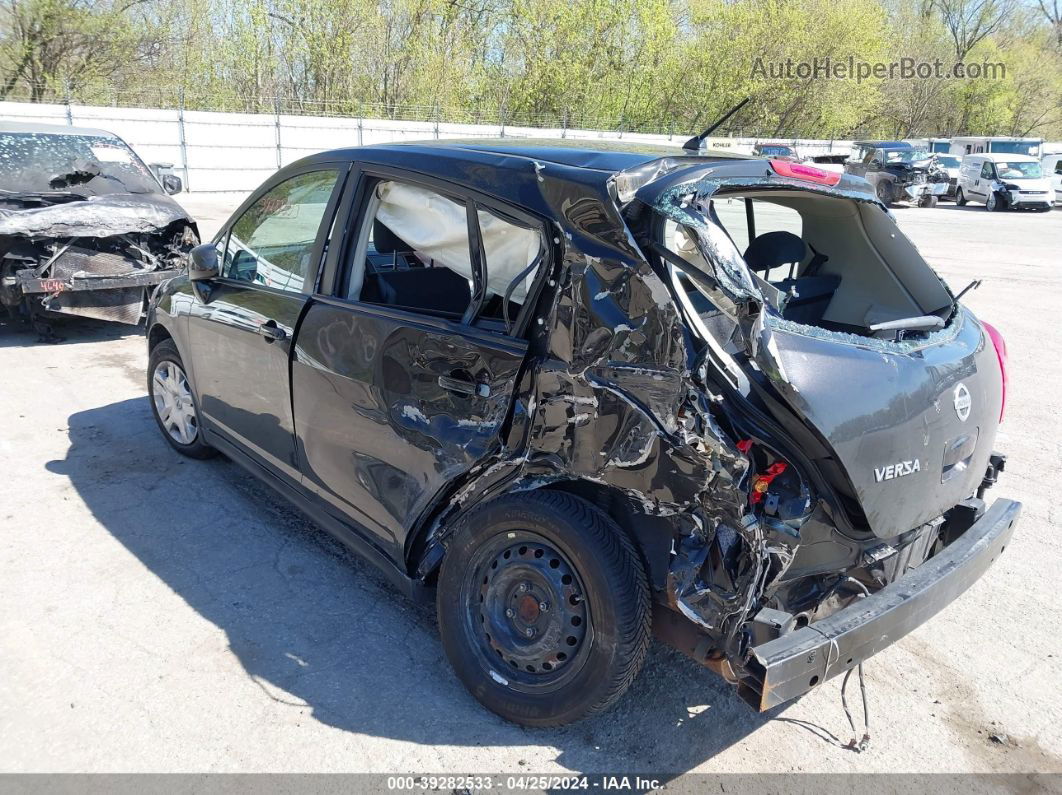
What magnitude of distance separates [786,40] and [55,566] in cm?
4756

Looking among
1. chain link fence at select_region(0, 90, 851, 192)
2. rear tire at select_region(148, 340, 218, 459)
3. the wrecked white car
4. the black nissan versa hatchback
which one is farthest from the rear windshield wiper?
chain link fence at select_region(0, 90, 851, 192)

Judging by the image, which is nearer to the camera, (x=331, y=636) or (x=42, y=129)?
(x=331, y=636)

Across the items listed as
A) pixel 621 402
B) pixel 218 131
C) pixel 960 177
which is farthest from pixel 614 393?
pixel 960 177

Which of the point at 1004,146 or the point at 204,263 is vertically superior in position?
the point at 1004,146

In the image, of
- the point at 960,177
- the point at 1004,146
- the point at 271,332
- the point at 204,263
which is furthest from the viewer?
the point at 1004,146

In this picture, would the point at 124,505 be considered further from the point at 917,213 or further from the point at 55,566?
the point at 917,213

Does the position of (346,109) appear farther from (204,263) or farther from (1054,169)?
(204,263)

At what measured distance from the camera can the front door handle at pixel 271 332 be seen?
3605 millimetres

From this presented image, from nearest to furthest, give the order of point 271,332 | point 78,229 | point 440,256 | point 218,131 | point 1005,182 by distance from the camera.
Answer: point 440,256 → point 271,332 → point 78,229 → point 218,131 → point 1005,182

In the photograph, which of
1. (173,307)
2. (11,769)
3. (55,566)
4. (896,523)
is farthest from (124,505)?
(896,523)

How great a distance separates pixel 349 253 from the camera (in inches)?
133

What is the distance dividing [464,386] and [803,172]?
146 cm

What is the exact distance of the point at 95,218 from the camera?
24.9 feet

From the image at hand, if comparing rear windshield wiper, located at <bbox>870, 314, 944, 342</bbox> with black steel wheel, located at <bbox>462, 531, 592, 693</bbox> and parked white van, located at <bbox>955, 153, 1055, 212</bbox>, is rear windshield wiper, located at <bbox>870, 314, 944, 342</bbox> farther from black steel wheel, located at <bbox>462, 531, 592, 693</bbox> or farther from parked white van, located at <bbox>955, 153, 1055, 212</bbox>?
parked white van, located at <bbox>955, 153, 1055, 212</bbox>
